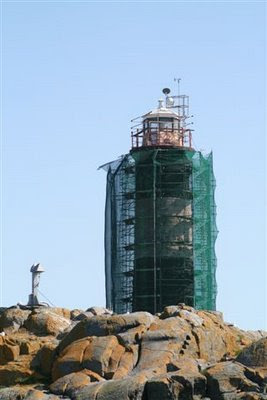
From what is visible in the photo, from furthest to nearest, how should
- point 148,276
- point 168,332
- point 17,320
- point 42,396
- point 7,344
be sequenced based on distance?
point 148,276
point 17,320
point 7,344
point 168,332
point 42,396

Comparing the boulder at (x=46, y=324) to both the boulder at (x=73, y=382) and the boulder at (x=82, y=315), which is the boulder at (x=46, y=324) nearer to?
the boulder at (x=82, y=315)

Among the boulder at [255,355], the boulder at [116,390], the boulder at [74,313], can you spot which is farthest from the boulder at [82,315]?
the boulder at [116,390]

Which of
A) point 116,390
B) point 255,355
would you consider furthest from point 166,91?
point 116,390

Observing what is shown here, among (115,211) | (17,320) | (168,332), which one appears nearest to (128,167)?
(115,211)

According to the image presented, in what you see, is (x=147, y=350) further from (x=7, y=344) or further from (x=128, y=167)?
(x=128, y=167)

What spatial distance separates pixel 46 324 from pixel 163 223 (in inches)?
1071

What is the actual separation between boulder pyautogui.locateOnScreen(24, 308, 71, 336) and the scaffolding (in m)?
23.7

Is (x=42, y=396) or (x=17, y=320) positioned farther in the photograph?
(x=17, y=320)

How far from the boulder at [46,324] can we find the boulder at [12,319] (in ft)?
2.29

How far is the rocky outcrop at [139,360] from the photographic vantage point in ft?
198

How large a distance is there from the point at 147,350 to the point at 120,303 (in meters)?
39.7

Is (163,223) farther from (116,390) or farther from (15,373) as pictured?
(116,390)

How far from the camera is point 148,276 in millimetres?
102125

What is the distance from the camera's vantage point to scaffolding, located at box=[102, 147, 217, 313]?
10188 cm
